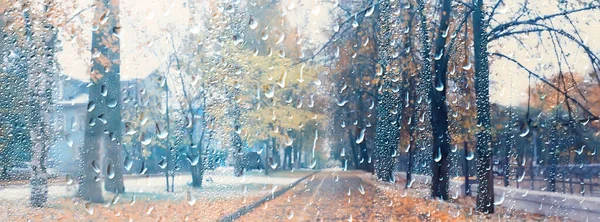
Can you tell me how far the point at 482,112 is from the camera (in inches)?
298

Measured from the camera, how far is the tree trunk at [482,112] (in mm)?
7605

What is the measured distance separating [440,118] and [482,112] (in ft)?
6.33

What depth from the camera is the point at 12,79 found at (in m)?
9.17

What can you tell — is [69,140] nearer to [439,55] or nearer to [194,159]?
[194,159]

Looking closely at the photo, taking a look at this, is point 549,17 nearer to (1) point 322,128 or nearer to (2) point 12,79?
(1) point 322,128

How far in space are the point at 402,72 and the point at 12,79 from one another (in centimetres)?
618

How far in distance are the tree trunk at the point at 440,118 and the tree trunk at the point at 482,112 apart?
0.82 metres

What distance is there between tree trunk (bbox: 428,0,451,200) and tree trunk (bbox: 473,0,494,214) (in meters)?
0.82

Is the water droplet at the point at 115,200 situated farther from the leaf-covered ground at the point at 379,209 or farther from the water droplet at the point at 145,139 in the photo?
the leaf-covered ground at the point at 379,209

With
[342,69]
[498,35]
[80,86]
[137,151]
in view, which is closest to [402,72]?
[342,69]

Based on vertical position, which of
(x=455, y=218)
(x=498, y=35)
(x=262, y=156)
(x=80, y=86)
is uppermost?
(x=498, y=35)

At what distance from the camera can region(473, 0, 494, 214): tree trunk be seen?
761 cm

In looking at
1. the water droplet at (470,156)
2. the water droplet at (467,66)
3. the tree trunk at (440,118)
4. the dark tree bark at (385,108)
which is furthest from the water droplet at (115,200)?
the water droplet at (467,66)

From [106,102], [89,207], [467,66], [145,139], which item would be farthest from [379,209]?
[106,102]
